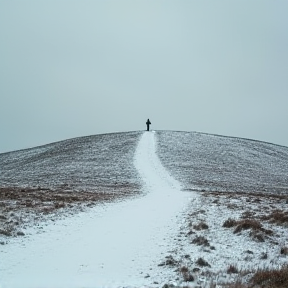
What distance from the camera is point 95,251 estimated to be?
37.3 ft

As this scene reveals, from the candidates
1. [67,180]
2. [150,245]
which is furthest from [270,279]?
[67,180]

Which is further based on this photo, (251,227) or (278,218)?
(278,218)

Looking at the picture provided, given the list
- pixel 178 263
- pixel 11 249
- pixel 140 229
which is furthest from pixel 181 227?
pixel 11 249

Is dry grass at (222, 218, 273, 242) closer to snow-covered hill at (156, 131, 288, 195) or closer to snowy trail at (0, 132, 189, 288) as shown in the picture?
snowy trail at (0, 132, 189, 288)

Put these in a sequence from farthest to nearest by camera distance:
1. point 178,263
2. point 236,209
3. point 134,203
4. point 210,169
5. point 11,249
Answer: point 210,169 → point 134,203 → point 236,209 → point 11,249 → point 178,263

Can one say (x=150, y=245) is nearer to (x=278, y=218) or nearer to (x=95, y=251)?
(x=95, y=251)

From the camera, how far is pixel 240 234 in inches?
532

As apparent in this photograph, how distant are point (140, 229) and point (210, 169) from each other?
1292 inches

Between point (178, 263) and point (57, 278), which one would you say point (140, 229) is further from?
point (57, 278)

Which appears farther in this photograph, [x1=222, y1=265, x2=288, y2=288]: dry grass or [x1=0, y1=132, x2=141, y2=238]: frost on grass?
[x1=0, y1=132, x2=141, y2=238]: frost on grass

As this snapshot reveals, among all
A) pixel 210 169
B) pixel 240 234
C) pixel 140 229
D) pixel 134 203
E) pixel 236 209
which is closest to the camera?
pixel 240 234

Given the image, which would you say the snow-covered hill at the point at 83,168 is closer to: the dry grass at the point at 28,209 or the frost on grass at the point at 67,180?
the frost on grass at the point at 67,180

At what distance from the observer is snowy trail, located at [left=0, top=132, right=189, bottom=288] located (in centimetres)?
912

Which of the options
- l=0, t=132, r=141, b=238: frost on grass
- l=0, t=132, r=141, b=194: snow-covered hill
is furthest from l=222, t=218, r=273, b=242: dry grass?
l=0, t=132, r=141, b=194: snow-covered hill
